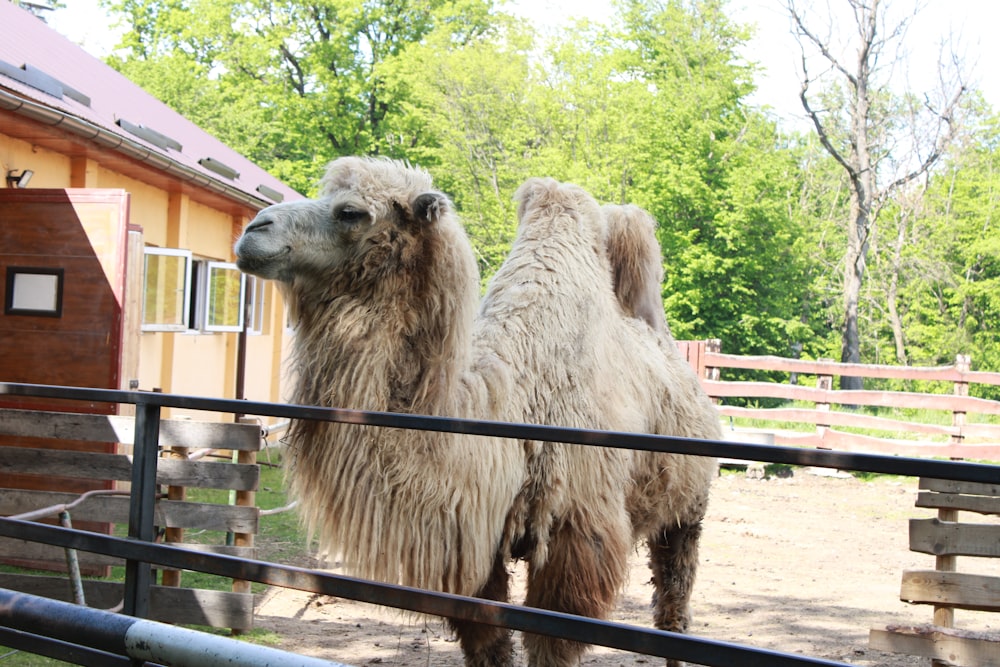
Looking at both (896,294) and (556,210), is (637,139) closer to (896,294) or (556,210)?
(896,294)

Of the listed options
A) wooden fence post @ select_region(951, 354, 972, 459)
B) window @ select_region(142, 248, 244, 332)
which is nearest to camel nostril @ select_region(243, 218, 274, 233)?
window @ select_region(142, 248, 244, 332)

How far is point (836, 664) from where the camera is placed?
154cm

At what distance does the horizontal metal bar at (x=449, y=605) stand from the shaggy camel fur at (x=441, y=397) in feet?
3.41

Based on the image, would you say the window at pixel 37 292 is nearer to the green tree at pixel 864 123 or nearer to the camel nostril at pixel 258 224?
the camel nostril at pixel 258 224

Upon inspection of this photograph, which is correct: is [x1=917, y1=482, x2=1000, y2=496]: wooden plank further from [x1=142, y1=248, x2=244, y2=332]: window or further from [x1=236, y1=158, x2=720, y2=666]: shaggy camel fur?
[x1=142, y1=248, x2=244, y2=332]: window

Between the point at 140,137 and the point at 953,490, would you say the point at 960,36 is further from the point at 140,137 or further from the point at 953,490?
the point at 953,490

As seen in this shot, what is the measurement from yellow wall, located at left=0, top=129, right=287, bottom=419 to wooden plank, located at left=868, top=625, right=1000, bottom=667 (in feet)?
21.6

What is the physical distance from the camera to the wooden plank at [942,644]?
4926 mm

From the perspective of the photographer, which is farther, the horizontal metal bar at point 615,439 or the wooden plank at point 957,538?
the wooden plank at point 957,538

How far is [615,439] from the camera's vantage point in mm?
1962

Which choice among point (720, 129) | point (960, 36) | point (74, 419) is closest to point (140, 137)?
point (74, 419)

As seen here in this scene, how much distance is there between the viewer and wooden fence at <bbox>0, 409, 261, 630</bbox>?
225 inches

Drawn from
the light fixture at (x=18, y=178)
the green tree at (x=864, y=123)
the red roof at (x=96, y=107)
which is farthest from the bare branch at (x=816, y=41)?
the light fixture at (x=18, y=178)

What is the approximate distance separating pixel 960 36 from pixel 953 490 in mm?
25810
